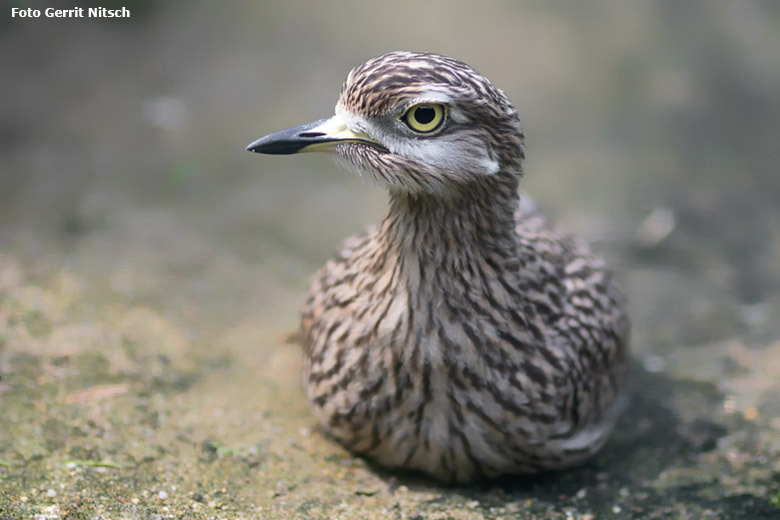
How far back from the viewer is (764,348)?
17.4 feet

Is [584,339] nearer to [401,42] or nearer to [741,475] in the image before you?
[741,475]

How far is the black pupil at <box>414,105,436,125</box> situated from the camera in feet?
11.2

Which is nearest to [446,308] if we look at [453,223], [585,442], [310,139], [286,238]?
[453,223]

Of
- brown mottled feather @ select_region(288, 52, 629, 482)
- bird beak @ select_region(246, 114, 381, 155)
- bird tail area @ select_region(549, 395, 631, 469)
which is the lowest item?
bird tail area @ select_region(549, 395, 631, 469)

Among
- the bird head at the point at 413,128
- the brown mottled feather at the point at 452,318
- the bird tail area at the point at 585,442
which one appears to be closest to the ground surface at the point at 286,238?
the bird tail area at the point at 585,442

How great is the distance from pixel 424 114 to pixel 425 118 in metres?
0.02

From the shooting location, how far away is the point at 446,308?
3.74 metres

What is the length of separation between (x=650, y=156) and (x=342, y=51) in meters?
3.18

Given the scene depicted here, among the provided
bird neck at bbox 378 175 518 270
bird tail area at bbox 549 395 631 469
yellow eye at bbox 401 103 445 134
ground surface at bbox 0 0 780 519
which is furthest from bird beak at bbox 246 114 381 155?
bird tail area at bbox 549 395 631 469

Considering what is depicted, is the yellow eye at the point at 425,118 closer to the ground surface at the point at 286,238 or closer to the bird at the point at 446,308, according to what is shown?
the bird at the point at 446,308

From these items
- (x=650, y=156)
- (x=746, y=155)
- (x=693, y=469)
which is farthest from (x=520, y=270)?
(x=746, y=155)

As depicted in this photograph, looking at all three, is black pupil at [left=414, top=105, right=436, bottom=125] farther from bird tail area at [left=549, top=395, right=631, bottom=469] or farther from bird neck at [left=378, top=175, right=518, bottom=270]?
bird tail area at [left=549, top=395, right=631, bottom=469]

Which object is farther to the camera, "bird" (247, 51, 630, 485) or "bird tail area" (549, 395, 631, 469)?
"bird tail area" (549, 395, 631, 469)

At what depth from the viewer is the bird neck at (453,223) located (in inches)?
141
